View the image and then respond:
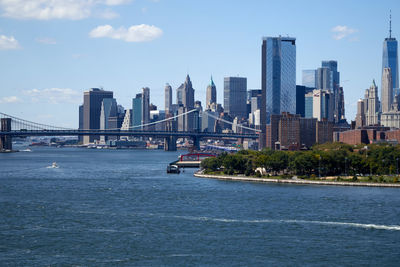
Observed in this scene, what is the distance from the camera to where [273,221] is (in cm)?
4675

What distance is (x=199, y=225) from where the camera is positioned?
44906mm

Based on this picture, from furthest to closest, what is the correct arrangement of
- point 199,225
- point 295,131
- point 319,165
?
point 295,131 < point 319,165 < point 199,225

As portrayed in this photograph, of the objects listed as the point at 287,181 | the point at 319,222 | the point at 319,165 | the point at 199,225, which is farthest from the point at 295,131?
the point at 199,225

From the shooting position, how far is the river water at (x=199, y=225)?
36.0m

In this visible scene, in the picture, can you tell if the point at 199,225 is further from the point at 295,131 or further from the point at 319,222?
the point at 295,131

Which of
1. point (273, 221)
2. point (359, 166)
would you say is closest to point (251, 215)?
point (273, 221)

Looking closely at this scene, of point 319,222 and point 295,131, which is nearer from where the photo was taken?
point 319,222

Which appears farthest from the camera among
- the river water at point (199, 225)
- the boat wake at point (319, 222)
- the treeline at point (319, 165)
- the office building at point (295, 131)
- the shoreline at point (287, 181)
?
the office building at point (295, 131)

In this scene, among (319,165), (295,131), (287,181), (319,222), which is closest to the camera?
(319,222)

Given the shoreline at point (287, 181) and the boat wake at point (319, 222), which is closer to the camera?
the boat wake at point (319, 222)

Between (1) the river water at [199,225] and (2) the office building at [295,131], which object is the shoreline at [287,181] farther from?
(2) the office building at [295,131]

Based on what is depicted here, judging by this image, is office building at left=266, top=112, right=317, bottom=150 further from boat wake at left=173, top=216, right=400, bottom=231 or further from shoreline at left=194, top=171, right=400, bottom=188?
boat wake at left=173, top=216, right=400, bottom=231

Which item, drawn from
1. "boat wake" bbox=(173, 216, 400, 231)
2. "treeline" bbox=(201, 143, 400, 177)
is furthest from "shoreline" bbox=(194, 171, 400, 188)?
"boat wake" bbox=(173, 216, 400, 231)

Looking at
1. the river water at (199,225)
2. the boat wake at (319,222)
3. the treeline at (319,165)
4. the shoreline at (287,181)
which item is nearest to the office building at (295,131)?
the treeline at (319,165)
